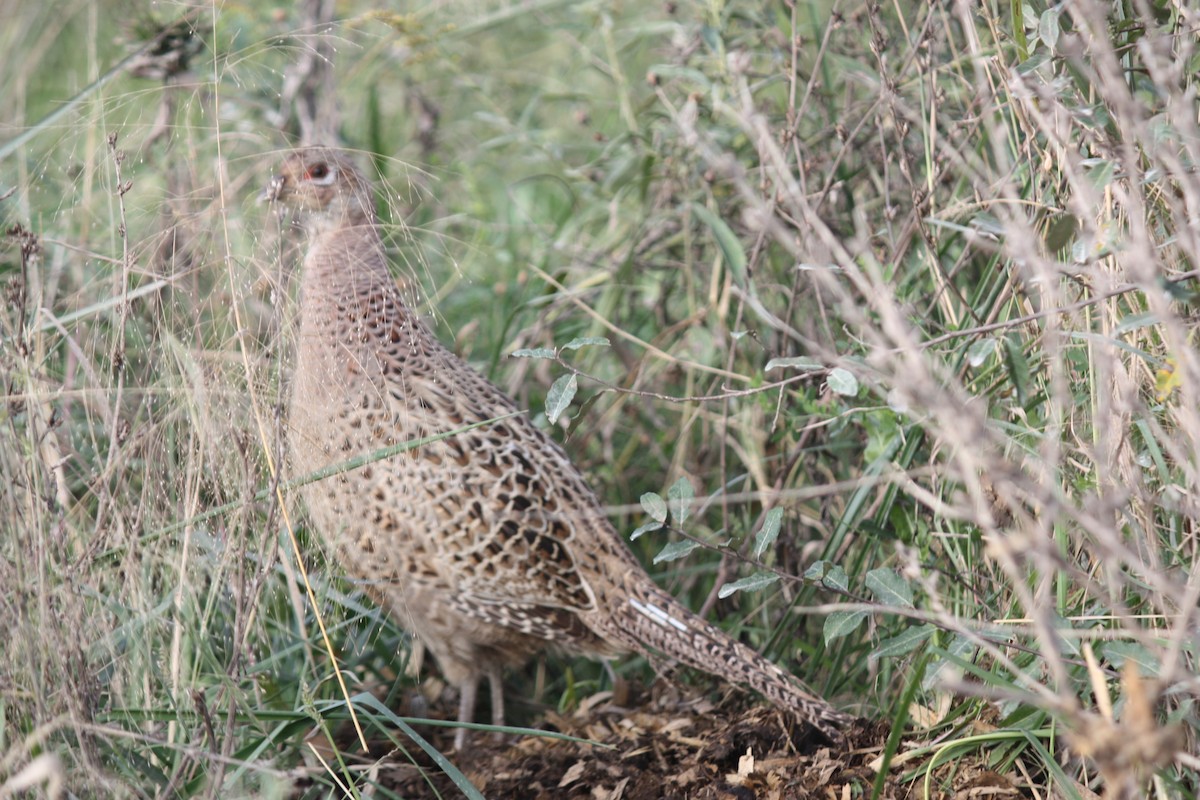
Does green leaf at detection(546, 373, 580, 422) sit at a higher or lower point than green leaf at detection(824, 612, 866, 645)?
higher

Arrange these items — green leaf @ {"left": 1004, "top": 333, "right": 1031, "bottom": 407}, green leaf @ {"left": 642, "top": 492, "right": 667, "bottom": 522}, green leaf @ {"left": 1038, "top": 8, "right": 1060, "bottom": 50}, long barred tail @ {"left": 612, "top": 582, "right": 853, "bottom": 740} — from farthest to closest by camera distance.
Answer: long barred tail @ {"left": 612, "top": 582, "right": 853, "bottom": 740} < green leaf @ {"left": 642, "top": 492, "right": 667, "bottom": 522} < green leaf @ {"left": 1004, "top": 333, "right": 1031, "bottom": 407} < green leaf @ {"left": 1038, "top": 8, "right": 1060, "bottom": 50}

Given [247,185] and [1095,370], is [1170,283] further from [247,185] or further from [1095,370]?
[247,185]

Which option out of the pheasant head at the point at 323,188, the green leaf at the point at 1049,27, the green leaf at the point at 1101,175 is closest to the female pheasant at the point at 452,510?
the pheasant head at the point at 323,188

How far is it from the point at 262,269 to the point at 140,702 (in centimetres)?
99

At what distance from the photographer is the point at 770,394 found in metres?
3.35

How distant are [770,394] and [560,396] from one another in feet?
2.95

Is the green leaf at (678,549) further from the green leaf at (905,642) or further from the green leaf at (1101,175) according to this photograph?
the green leaf at (1101,175)

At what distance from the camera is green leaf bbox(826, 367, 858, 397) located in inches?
94.3

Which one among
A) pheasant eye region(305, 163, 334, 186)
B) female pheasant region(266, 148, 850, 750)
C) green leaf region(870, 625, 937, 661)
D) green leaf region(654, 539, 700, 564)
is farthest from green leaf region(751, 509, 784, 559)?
pheasant eye region(305, 163, 334, 186)

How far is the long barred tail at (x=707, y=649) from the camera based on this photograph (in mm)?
2803

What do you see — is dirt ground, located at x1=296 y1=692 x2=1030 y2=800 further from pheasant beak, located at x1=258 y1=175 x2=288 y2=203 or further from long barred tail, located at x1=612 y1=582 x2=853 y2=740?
pheasant beak, located at x1=258 y1=175 x2=288 y2=203

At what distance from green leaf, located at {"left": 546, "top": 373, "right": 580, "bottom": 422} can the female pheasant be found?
0.58m

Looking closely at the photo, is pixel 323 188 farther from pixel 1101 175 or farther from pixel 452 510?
pixel 1101 175

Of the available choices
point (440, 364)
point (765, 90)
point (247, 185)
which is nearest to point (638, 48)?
point (765, 90)
